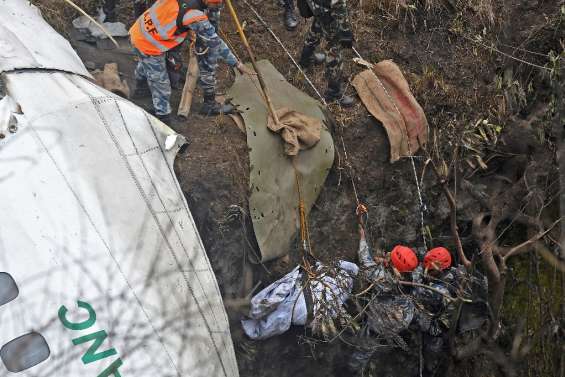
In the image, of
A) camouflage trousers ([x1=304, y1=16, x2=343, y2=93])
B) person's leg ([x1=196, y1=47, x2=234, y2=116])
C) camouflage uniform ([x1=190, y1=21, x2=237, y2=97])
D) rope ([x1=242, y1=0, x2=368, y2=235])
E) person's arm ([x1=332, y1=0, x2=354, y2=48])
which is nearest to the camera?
camouflage uniform ([x1=190, y1=21, x2=237, y2=97])

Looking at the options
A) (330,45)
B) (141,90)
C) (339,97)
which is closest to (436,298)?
(339,97)

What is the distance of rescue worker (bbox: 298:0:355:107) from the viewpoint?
6770 millimetres

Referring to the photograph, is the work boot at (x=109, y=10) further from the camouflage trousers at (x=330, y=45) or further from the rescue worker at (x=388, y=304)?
the rescue worker at (x=388, y=304)

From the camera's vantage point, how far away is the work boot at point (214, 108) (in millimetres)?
6771

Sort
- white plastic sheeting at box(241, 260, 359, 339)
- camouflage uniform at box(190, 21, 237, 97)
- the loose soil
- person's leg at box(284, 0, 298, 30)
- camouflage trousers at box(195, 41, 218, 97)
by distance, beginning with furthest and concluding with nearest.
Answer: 1. person's leg at box(284, 0, 298, 30)
2. the loose soil
3. camouflage trousers at box(195, 41, 218, 97)
4. white plastic sheeting at box(241, 260, 359, 339)
5. camouflage uniform at box(190, 21, 237, 97)

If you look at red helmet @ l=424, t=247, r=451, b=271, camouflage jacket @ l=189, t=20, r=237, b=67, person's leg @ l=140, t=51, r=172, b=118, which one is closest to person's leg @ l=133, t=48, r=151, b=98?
person's leg @ l=140, t=51, r=172, b=118

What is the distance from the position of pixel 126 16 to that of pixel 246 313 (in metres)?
4.46

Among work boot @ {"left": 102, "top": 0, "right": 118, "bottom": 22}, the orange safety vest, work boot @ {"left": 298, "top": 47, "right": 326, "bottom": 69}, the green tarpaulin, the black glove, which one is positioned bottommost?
the green tarpaulin

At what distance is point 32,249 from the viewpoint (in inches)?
156

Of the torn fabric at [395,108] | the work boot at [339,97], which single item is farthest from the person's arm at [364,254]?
the work boot at [339,97]

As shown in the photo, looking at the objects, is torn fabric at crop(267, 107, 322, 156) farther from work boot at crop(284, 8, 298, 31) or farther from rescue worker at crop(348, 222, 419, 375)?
work boot at crop(284, 8, 298, 31)

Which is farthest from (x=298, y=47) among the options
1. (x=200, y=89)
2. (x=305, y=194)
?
(x=305, y=194)

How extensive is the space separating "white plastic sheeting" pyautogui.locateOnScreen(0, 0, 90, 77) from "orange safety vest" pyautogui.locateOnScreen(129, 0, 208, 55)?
2.21 ft

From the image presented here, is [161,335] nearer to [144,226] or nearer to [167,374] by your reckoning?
[167,374]
